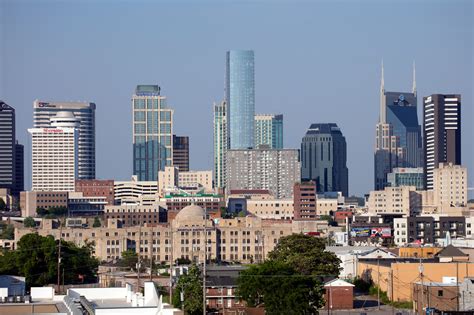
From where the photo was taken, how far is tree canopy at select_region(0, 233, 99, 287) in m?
70.4

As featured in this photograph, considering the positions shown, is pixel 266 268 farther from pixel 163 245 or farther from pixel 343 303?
pixel 163 245

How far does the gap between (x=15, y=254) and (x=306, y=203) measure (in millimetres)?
100189

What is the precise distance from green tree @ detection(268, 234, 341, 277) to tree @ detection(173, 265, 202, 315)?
33.7 feet

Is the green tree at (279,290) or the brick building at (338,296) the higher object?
the green tree at (279,290)

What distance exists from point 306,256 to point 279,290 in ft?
58.9

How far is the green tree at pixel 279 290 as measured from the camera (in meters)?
55.1

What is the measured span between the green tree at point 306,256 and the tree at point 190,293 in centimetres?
1027

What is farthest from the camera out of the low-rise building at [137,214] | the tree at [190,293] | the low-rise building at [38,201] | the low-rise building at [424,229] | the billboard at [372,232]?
the low-rise building at [38,201]

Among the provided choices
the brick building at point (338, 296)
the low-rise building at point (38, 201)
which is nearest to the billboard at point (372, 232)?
the low-rise building at point (38, 201)

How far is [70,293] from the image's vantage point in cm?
3369

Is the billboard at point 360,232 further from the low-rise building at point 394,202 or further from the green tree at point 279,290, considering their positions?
the green tree at point 279,290

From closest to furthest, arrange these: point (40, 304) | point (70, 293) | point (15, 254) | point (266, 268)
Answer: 1. point (40, 304)
2. point (70, 293)
3. point (266, 268)
4. point (15, 254)

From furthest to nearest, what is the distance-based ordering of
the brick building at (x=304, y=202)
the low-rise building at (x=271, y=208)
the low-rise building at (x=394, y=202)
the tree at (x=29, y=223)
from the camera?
the low-rise building at (x=271, y=208), the low-rise building at (x=394, y=202), the brick building at (x=304, y=202), the tree at (x=29, y=223)

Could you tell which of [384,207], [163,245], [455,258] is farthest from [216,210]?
[455,258]
